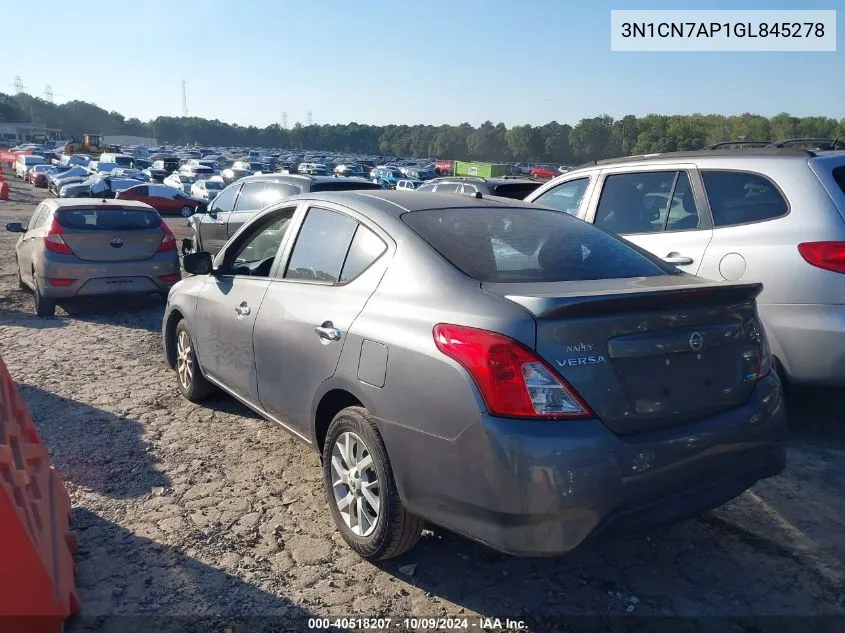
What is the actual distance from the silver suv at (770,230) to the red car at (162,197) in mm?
22823

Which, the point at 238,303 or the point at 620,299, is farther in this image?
the point at 238,303

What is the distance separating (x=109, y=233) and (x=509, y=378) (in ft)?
23.6

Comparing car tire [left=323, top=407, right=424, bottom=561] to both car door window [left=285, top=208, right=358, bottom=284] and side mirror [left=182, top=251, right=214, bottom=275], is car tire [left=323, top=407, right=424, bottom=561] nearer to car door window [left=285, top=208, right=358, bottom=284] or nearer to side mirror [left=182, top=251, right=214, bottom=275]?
car door window [left=285, top=208, right=358, bottom=284]

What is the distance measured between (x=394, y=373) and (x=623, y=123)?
87.1m

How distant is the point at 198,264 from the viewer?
4629mm

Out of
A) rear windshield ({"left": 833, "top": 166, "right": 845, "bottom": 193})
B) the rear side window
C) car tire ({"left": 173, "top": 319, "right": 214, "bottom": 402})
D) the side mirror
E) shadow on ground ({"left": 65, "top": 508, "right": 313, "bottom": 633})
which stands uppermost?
rear windshield ({"left": 833, "top": 166, "right": 845, "bottom": 193})

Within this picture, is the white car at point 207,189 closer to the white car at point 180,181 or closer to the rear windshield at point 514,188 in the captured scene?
the white car at point 180,181

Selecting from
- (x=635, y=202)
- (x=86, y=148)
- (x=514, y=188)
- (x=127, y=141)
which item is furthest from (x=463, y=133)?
(x=635, y=202)

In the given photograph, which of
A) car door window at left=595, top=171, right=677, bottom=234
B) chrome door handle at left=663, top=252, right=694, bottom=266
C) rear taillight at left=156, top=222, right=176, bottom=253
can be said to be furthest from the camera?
rear taillight at left=156, top=222, right=176, bottom=253

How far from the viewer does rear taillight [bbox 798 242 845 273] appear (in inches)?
163

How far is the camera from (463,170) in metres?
50.0

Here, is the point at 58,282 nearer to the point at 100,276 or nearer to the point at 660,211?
the point at 100,276

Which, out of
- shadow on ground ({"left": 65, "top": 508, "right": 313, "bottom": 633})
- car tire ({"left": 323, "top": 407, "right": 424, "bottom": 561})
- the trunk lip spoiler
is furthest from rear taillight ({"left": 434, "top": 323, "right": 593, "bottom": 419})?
shadow on ground ({"left": 65, "top": 508, "right": 313, "bottom": 633})

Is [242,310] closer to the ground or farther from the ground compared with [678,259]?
closer to the ground
